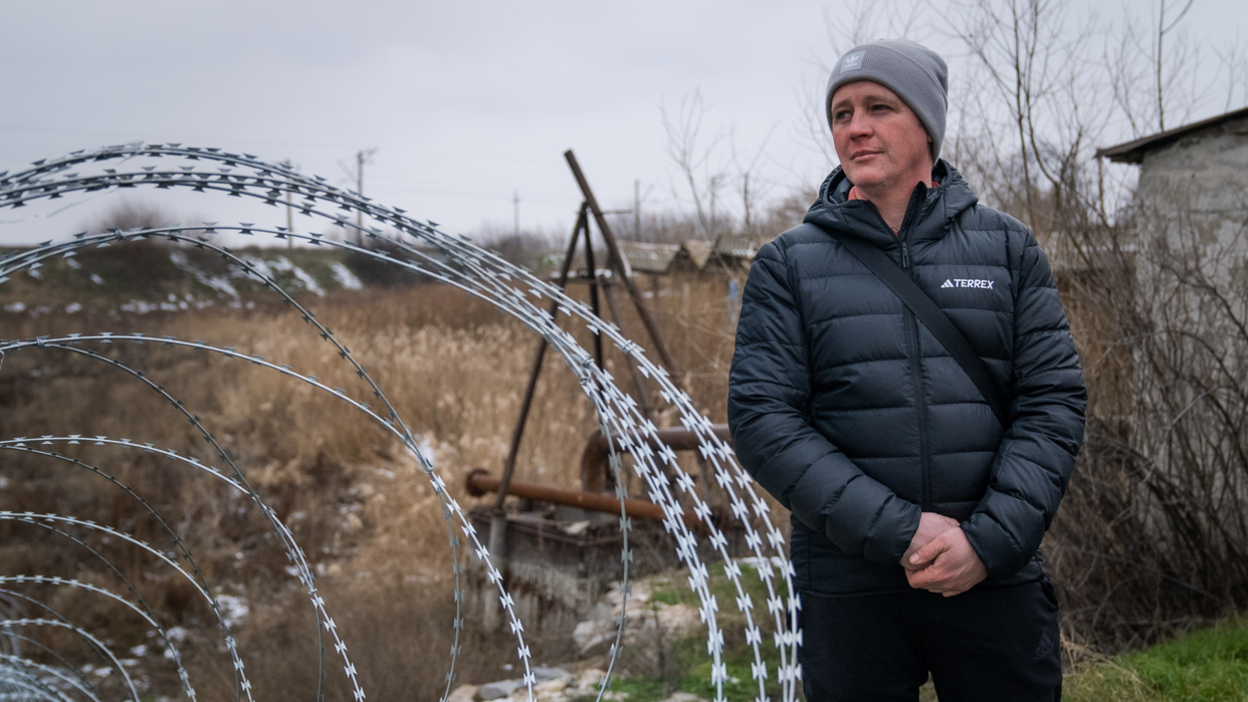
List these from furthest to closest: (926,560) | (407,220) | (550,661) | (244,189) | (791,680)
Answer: (550,661), (407,220), (244,189), (791,680), (926,560)

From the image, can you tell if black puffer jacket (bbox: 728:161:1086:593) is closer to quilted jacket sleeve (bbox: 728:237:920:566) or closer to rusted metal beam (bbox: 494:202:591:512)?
quilted jacket sleeve (bbox: 728:237:920:566)

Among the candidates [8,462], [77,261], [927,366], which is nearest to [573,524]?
[927,366]

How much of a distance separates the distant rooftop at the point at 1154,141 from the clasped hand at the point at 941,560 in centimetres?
363

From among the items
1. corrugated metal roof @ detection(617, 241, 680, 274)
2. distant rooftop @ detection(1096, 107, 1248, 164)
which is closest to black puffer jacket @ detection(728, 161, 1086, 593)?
distant rooftop @ detection(1096, 107, 1248, 164)

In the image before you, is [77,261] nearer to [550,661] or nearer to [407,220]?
[550,661]

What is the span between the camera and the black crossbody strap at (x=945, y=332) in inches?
70.2

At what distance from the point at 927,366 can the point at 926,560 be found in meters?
0.38

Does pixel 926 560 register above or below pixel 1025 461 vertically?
below

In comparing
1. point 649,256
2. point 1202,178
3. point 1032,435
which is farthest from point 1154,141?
point 649,256

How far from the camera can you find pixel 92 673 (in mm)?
6605

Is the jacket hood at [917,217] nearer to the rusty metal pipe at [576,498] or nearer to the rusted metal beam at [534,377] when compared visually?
the rusty metal pipe at [576,498]

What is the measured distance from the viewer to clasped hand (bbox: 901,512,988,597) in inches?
64.1

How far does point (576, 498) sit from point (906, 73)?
382cm

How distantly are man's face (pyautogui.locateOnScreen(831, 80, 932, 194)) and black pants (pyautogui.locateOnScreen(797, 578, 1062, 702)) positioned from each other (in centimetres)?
86
